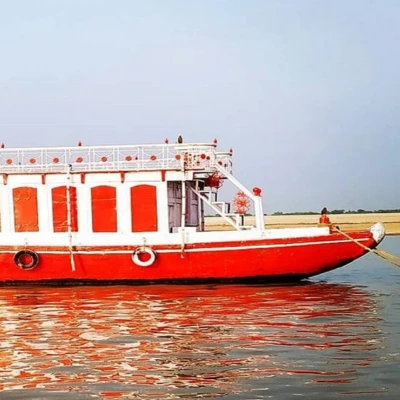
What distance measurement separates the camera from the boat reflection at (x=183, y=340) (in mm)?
9438

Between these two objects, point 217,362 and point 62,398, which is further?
point 217,362

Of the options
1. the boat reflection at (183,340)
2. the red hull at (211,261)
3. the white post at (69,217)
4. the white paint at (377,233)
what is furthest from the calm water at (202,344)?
the white paint at (377,233)

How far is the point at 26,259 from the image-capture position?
2011 centimetres

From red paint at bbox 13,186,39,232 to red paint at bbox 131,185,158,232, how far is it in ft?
9.09

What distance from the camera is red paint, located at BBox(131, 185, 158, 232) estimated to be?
2042 centimetres

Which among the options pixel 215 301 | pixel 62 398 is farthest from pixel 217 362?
pixel 215 301

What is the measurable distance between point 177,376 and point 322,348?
259cm

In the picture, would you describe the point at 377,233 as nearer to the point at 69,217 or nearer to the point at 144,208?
the point at 144,208

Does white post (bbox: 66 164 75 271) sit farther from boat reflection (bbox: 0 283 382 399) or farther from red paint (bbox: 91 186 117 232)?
boat reflection (bbox: 0 283 382 399)

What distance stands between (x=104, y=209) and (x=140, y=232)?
3.98 feet

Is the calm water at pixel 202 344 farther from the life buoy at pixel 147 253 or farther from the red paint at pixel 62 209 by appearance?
the red paint at pixel 62 209

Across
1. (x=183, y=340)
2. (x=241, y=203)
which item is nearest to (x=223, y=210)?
(x=241, y=203)

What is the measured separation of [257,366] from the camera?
33.0 ft

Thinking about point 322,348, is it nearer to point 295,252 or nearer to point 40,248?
point 295,252
